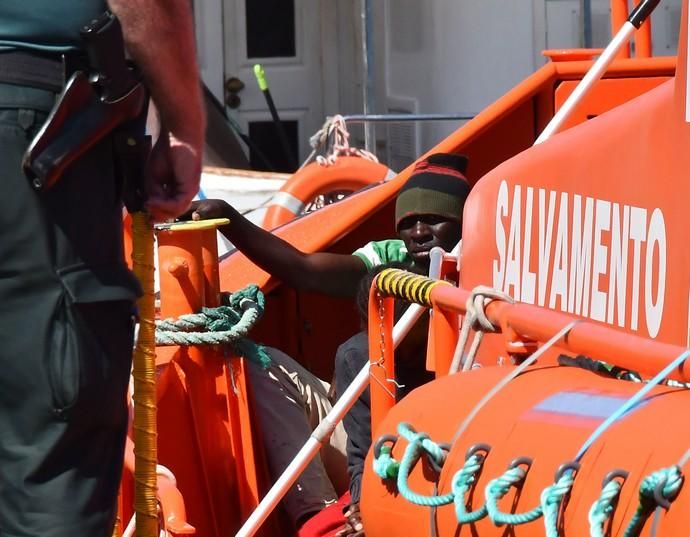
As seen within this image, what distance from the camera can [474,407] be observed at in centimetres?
224

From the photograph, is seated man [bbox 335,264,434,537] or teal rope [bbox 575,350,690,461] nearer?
teal rope [bbox 575,350,690,461]

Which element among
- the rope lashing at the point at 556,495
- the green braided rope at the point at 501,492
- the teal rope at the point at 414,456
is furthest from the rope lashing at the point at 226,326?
the rope lashing at the point at 556,495

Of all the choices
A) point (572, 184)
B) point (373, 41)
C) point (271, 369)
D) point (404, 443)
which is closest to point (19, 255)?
point (404, 443)

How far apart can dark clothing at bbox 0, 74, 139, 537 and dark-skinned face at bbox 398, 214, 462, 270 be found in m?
2.25

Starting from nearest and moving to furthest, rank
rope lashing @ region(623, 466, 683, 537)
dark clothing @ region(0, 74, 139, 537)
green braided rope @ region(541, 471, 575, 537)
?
1. rope lashing @ region(623, 466, 683, 537)
2. green braided rope @ region(541, 471, 575, 537)
3. dark clothing @ region(0, 74, 139, 537)

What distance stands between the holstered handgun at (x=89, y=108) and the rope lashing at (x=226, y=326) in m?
1.84

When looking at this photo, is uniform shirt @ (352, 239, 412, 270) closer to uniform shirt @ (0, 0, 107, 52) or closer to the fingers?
the fingers

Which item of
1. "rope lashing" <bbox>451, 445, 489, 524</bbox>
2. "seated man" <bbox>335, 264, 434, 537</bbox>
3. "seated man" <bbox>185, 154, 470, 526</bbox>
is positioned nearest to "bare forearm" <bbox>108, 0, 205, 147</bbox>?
"rope lashing" <bbox>451, 445, 489, 524</bbox>

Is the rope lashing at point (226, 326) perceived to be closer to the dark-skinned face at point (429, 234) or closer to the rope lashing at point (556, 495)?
the dark-skinned face at point (429, 234)

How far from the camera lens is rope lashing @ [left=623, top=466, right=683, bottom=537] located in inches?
67.1

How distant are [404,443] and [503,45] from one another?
683cm

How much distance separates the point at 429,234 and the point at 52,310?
2336mm

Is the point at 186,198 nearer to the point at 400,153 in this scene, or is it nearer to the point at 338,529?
the point at 338,529

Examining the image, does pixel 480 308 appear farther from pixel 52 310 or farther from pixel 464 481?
pixel 52 310
